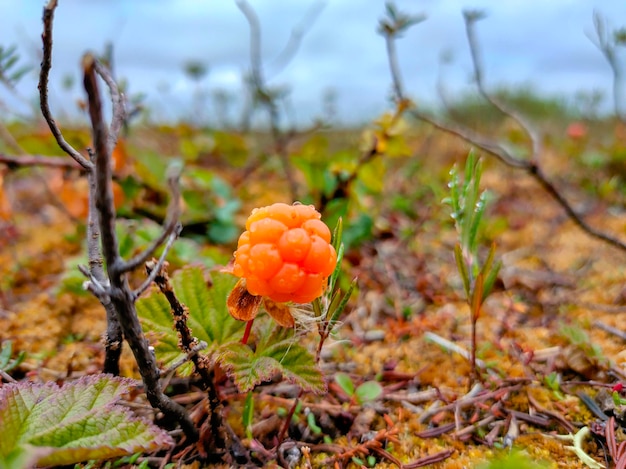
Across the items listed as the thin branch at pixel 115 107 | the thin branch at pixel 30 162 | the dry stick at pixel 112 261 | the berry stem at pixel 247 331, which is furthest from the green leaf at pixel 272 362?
the thin branch at pixel 30 162

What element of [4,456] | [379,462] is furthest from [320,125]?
[4,456]

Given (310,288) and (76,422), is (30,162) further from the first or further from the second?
(310,288)

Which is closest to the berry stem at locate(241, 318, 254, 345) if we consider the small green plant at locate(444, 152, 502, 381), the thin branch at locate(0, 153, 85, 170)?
the small green plant at locate(444, 152, 502, 381)

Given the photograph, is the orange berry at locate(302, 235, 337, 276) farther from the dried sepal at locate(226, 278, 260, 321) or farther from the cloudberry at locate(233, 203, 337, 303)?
the dried sepal at locate(226, 278, 260, 321)

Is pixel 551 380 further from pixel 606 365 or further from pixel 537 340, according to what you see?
pixel 537 340

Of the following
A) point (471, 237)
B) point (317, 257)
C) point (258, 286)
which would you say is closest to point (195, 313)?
point (258, 286)
